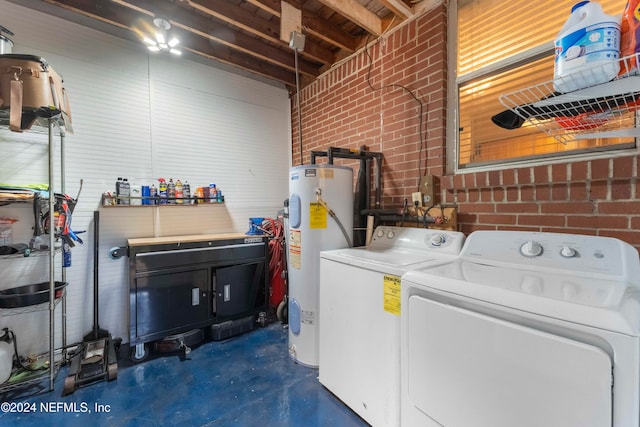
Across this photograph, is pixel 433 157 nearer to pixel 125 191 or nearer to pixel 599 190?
pixel 599 190

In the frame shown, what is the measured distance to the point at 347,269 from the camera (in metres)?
1.69

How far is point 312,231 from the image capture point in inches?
85.0

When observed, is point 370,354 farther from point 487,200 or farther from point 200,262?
point 200,262

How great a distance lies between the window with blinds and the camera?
1611mm

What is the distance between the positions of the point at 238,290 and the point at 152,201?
1.19 metres

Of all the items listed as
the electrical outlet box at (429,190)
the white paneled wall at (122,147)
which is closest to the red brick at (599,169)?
the electrical outlet box at (429,190)

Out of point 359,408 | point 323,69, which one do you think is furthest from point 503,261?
point 323,69

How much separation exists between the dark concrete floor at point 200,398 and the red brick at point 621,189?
5.88ft

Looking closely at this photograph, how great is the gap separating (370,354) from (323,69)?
9.77 ft

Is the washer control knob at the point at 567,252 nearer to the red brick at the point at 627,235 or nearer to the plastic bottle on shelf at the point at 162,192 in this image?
the red brick at the point at 627,235

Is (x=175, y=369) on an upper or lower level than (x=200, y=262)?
lower

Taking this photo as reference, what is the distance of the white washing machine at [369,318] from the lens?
4.72 ft

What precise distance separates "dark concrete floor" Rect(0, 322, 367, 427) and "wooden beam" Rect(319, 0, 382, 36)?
9.25 ft

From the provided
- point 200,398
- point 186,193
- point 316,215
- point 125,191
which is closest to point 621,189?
point 316,215
